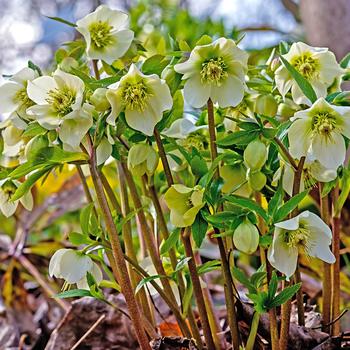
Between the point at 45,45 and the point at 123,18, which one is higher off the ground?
the point at 123,18

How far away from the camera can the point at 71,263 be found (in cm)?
51

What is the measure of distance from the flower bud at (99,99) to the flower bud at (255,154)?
0.44 ft

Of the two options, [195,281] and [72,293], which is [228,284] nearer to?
[195,281]

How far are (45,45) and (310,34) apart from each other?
3.11m

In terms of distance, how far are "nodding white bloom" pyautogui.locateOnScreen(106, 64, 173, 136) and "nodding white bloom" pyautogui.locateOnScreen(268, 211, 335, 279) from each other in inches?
6.0

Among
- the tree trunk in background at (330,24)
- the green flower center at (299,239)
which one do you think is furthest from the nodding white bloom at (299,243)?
the tree trunk in background at (330,24)

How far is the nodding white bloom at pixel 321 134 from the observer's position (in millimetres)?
465

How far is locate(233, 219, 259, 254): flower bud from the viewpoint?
458 millimetres

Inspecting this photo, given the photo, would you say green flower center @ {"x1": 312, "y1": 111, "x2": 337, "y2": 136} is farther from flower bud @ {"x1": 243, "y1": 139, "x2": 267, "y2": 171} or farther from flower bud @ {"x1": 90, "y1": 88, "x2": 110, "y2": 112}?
flower bud @ {"x1": 90, "y1": 88, "x2": 110, "y2": 112}

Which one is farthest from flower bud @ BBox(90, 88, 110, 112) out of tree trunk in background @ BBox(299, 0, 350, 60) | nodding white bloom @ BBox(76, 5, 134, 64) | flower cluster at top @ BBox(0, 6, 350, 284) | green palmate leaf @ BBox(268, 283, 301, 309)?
tree trunk in background @ BBox(299, 0, 350, 60)

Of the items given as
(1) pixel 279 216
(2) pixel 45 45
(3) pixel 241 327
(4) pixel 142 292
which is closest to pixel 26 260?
(4) pixel 142 292

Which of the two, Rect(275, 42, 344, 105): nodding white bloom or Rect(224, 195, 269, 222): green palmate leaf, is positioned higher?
Rect(275, 42, 344, 105): nodding white bloom

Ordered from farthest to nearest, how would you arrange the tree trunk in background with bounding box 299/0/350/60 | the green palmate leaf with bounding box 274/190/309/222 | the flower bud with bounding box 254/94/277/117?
the tree trunk in background with bounding box 299/0/350/60, the flower bud with bounding box 254/94/277/117, the green palmate leaf with bounding box 274/190/309/222

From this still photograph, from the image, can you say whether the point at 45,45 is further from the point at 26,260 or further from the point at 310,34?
the point at 26,260
